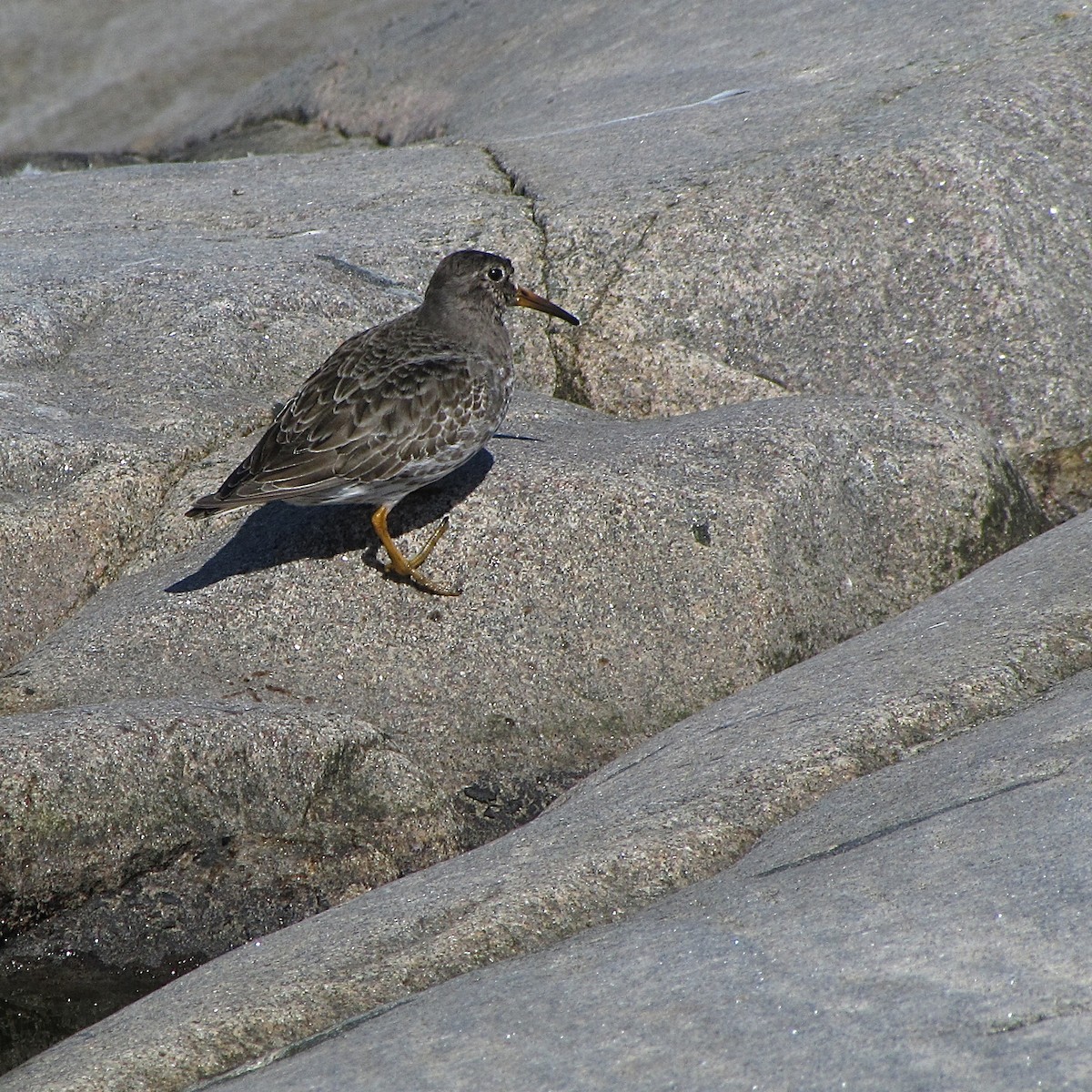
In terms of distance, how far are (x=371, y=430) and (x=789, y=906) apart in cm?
310

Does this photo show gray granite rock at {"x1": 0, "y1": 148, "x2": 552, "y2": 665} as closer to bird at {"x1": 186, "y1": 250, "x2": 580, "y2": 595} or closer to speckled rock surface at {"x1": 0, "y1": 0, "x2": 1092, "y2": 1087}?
speckled rock surface at {"x1": 0, "y1": 0, "x2": 1092, "y2": 1087}

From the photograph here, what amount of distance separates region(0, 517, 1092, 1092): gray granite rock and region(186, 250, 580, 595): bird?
165 centimetres

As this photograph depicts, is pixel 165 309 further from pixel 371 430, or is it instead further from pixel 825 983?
pixel 825 983

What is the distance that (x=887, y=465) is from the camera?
692cm

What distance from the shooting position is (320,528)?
21.9 feet

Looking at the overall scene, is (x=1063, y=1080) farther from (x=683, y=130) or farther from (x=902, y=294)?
(x=683, y=130)

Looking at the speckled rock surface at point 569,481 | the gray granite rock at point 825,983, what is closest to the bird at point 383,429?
the speckled rock surface at point 569,481

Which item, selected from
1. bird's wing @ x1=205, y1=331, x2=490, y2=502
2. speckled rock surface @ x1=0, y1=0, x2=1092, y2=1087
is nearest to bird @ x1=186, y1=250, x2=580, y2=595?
bird's wing @ x1=205, y1=331, x2=490, y2=502

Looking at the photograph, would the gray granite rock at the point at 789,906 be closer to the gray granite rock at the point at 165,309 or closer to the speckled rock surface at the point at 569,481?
the speckled rock surface at the point at 569,481

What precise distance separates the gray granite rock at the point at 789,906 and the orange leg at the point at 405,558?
1.26 metres

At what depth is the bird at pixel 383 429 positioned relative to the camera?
19.9 ft

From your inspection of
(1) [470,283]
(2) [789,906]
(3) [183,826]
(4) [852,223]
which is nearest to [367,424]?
(1) [470,283]

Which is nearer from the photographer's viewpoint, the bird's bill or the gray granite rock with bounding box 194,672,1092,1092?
the gray granite rock with bounding box 194,672,1092,1092

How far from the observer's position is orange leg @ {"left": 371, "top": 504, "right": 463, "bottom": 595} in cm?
621
